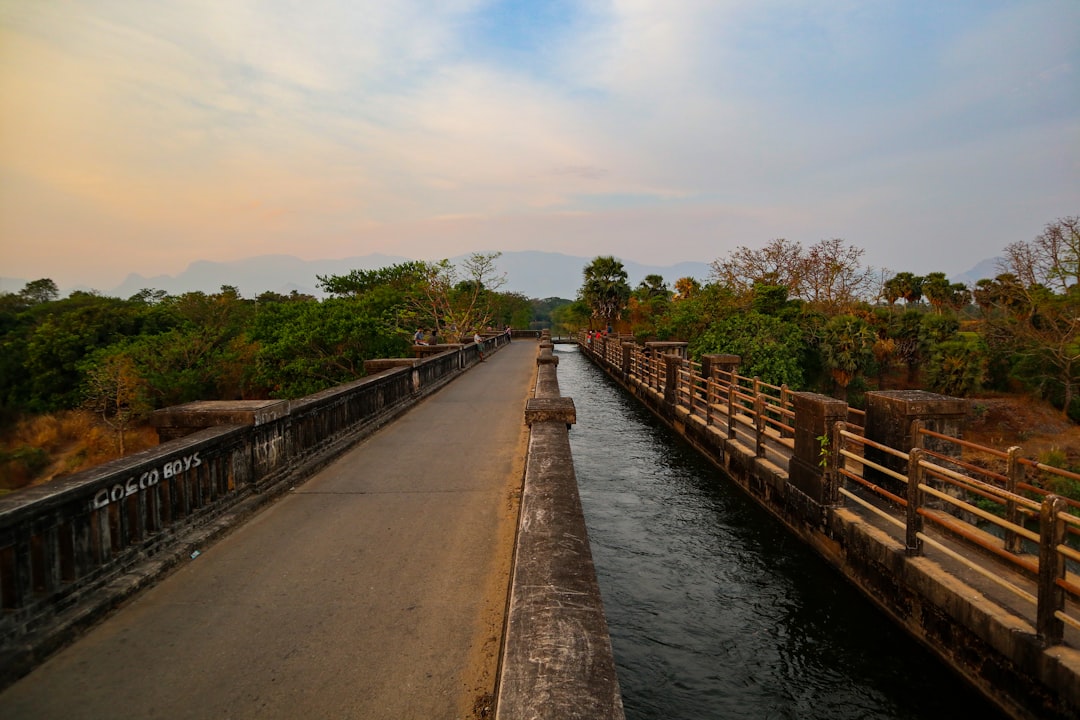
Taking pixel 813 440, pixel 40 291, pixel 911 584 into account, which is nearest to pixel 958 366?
pixel 813 440

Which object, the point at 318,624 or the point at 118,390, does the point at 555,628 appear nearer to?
the point at 318,624

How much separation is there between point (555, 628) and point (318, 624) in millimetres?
1850

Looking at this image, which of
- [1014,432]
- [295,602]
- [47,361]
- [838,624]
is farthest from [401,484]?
[47,361]

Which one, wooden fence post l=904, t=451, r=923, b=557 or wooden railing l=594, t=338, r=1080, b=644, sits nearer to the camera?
wooden railing l=594, t=338, r=1080, b=644

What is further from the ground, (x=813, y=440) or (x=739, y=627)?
(x=813, y=440)

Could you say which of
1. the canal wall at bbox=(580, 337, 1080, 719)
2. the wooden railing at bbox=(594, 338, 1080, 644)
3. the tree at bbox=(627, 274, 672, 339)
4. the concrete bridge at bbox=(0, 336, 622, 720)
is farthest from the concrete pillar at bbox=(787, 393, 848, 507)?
the tree at bbox=(627, 274, 672, 339)

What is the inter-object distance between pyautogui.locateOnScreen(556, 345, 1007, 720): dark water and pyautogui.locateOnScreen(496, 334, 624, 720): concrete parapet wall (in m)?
2.41

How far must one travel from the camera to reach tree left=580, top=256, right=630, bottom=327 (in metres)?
53.9

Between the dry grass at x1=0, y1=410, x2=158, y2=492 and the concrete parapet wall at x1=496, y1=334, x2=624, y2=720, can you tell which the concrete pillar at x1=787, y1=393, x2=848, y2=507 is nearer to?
the concrete parapet wall at x1=496, y1=334, x2=624, y2=720

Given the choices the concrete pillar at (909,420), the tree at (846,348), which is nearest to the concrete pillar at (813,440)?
the concrete pillar at (909,420)

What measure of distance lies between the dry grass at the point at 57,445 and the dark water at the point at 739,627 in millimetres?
25974

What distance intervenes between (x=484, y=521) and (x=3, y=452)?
115 ft

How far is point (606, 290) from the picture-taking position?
5375cm

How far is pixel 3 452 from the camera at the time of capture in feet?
93.1
